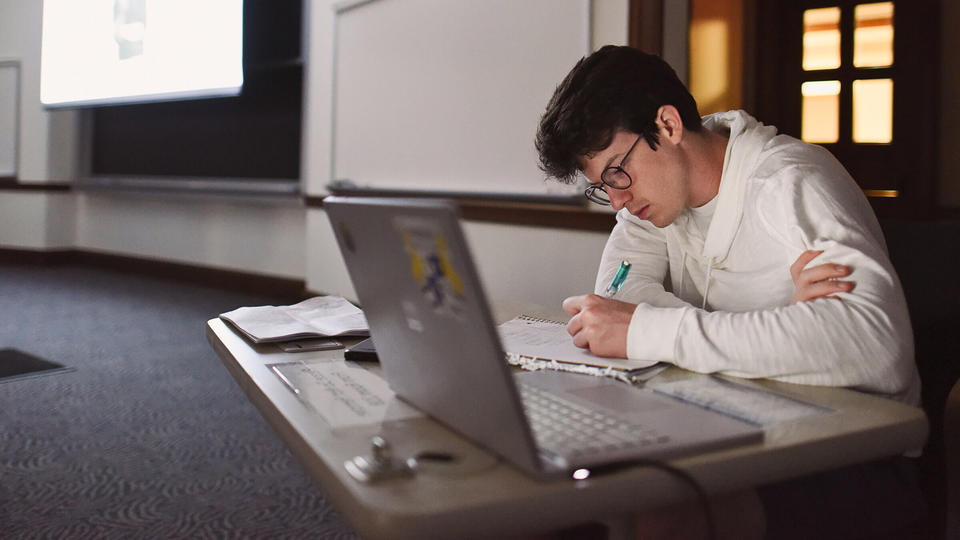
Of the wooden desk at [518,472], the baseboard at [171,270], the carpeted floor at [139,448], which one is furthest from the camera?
the baseboard at [171,270]

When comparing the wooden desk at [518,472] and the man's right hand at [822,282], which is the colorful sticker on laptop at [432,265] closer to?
the wooden desk at [518,472]

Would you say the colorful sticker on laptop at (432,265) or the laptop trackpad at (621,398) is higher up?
the colorful sticker on laptop at (432,265)

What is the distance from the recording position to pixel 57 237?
20.1 feet

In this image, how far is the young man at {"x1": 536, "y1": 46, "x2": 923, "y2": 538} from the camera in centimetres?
87

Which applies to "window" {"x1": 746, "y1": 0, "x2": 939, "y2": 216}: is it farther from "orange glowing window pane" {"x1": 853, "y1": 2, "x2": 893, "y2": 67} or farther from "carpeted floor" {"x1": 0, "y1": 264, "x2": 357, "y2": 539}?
"carpeted floor" {"x1": 0, "y1": 264, "x2": 357, "y2": 539}

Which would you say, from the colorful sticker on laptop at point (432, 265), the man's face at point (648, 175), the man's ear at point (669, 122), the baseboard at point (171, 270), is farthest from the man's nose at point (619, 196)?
the baseboard at point (171, 270)

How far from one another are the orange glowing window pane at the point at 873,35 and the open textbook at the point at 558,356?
265cm

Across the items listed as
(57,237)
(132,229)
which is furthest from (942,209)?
(57,237)

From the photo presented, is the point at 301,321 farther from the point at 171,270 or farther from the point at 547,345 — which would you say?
the point at 171,270

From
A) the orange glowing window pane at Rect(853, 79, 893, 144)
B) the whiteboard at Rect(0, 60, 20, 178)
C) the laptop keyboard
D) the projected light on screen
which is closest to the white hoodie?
the laptop keyboard

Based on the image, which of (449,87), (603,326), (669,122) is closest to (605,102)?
(669,122)

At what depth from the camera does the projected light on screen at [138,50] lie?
14.2ft

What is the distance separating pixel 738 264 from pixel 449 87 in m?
2.18

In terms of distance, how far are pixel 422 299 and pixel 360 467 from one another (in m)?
0.15
